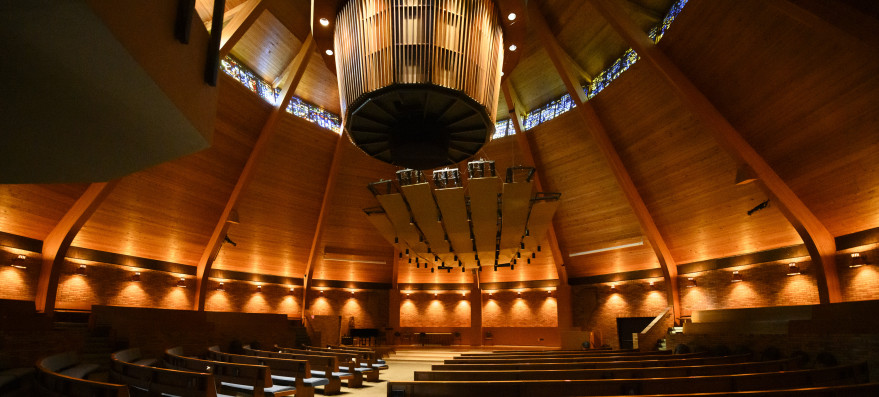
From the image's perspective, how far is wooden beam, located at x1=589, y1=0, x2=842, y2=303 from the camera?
1140 centimetres

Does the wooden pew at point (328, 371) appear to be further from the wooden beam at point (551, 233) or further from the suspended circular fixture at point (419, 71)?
the wooden beam at point (551, 233)

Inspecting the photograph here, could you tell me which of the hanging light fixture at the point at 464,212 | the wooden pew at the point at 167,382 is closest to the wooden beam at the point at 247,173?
the hanging light fixture at the point at 464,212

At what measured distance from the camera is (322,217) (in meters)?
17.8

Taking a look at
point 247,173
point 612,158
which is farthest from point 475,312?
point 247,173

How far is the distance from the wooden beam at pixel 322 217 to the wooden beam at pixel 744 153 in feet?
29.9

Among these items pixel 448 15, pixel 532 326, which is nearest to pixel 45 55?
pixel 448 15

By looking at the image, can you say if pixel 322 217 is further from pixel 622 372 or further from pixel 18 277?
pixel 622 372

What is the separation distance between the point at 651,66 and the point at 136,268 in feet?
52.6

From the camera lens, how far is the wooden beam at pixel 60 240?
38.8 ft

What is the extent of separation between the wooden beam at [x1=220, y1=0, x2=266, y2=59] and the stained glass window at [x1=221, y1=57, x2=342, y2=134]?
2769 millimetres

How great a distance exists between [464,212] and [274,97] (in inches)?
339

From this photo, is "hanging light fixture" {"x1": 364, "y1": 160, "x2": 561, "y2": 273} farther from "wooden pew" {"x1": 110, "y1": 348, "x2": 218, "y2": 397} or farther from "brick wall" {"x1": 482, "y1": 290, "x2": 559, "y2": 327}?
"wooden pew" {"x1": 110, "y1": 348, "x2": 218, "y2": 397}

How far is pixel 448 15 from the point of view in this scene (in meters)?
5.75

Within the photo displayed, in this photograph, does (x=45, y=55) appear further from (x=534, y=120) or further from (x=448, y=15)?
(x=534, y=120)
